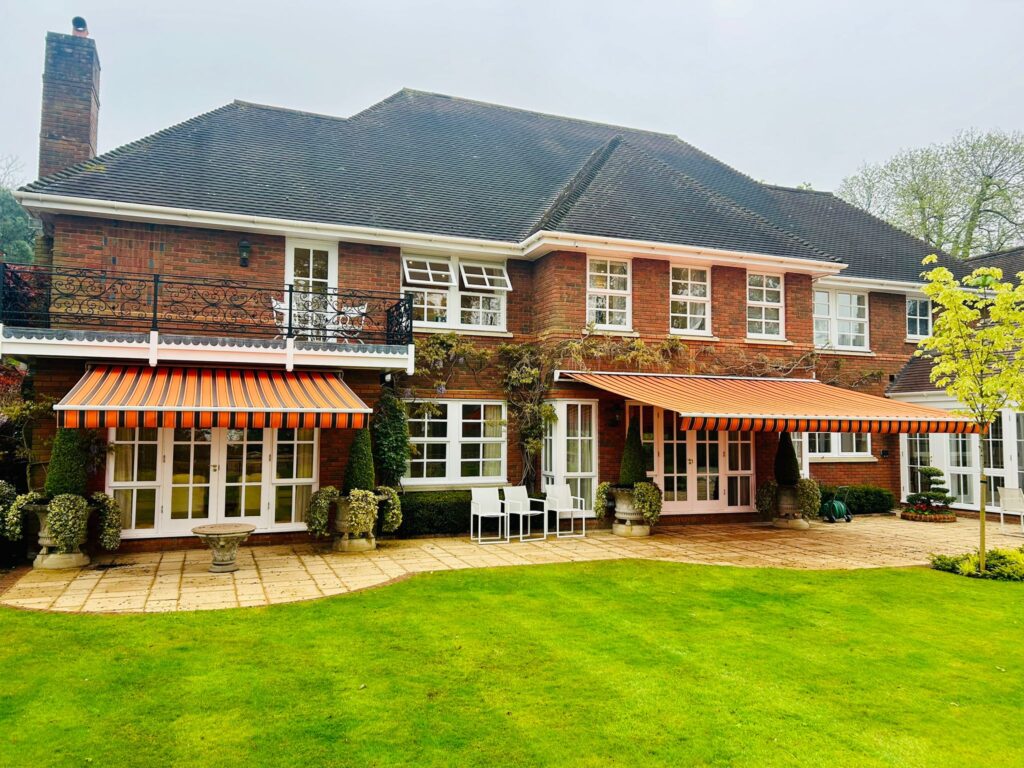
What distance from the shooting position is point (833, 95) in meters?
62.0

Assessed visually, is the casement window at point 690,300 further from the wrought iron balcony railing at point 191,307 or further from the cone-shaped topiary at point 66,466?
the cone-shaped topiary at point 66,466

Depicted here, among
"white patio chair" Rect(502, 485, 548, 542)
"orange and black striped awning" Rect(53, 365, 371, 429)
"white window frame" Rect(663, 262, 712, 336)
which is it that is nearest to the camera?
"orange and black striped awning" Rect(53, 365, 371, 429)

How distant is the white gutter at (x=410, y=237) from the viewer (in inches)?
592

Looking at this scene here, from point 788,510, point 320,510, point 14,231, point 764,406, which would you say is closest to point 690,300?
point 764,406

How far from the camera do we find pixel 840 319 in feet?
77.4

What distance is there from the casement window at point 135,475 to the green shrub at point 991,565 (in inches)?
667

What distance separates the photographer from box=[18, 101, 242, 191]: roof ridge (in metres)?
15.4

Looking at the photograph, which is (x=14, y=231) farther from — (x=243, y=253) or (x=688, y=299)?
(x=688, y=299)

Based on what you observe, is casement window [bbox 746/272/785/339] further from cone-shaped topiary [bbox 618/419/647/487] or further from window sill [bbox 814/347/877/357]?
cone-shaped topiary [bbox 618/419/647/487]

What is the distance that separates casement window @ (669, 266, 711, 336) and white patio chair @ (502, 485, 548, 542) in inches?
253

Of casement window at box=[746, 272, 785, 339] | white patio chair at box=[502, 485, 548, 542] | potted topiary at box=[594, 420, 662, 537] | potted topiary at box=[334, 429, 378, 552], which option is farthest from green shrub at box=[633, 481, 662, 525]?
potted topiary at box=[334, 429, 378, 552]

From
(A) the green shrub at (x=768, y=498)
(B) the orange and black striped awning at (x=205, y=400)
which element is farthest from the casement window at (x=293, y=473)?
(A) the green shrub at (x=768, y=498)

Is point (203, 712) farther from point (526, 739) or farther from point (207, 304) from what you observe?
point (207, 304)

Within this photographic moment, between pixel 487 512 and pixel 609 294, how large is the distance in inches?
278
